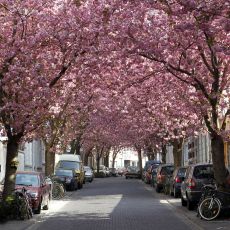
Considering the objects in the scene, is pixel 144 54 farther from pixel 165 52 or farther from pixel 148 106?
pixel 148 106

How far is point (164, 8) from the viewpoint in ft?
52.2

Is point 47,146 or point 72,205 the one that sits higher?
point 47,146

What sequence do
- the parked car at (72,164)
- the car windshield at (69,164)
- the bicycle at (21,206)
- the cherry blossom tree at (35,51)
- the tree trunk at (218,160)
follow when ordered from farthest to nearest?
the car windshield at (69,164) < the parked car at (72,164) < the tree trunk at (218,160) < the bicycle at (21,206) < the cherry blossom tree at (35,51)

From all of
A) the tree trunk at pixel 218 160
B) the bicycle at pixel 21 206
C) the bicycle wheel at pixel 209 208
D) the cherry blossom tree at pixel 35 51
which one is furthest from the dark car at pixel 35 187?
the tree trunk at pixel 218 160

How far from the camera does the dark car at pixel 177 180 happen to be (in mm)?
28388

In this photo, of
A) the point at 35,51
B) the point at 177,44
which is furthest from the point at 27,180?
the point at 177,44

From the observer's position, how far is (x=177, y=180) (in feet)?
94.2

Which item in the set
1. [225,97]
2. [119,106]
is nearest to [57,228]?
[225,97]

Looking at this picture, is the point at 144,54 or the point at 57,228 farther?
the point at 144,54

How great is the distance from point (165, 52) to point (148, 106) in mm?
15051

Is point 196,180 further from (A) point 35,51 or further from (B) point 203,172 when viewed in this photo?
(A) point 35,51

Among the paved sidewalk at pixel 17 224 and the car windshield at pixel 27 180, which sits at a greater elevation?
the car windshield at pixel 27 180

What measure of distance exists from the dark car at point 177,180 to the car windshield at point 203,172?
19.3 ft

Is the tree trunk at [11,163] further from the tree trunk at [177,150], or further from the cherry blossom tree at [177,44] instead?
the tree trunk at [177,150]
